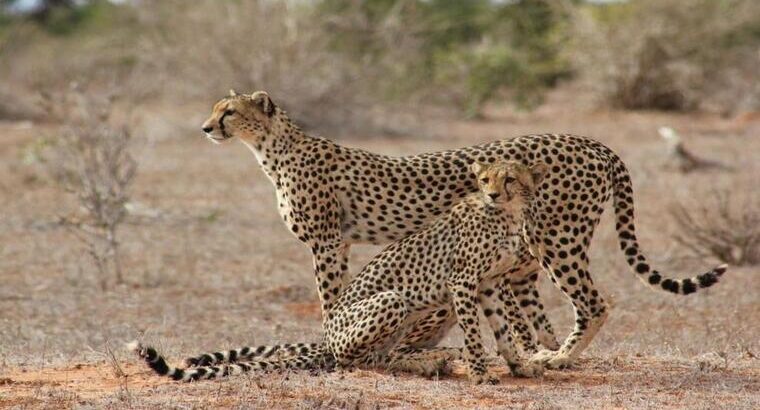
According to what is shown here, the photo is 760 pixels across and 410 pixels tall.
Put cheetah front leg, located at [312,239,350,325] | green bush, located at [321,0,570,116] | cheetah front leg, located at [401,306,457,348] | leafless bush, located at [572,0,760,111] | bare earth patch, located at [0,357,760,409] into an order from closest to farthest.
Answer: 1. bare earth patch, located at [0,357,760,409]
2. cheetah front leg, located at [401,306,457,348]
3. cheetah front leg, located at [312,239,350,325]
4. green bush, located at [321,0,570,116]
5. leafless bush, located at [572,0,760,111]

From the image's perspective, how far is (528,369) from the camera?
18.1ft

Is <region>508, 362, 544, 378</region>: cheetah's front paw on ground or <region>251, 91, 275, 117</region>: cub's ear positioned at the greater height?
<region>251, 91, 275, 117</region>: cub's ear

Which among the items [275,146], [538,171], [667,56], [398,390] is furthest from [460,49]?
[398,390]

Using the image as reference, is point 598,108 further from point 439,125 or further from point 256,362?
point 256,362

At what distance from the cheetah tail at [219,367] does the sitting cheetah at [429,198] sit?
33 centimetres

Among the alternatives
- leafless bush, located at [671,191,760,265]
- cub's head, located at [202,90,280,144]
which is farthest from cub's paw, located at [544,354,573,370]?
leafless bush, located at [671,191,760,265]

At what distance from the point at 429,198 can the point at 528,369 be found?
0.94m

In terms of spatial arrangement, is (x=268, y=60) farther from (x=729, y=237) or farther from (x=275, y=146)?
(x=275, y=146)

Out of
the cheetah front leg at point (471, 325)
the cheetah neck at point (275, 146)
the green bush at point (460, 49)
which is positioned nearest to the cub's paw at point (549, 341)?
the cheetah front leg at point (471, 325)

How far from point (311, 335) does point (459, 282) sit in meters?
2.26

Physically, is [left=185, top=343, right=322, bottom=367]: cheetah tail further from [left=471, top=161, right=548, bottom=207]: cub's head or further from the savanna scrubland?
[left=471, top=161, right=548, bottom=207]: cub's head

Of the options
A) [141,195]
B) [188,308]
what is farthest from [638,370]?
[141,195]

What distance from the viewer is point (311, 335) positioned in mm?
7441

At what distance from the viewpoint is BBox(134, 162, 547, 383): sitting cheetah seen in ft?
17.4
